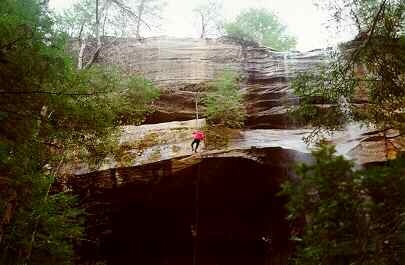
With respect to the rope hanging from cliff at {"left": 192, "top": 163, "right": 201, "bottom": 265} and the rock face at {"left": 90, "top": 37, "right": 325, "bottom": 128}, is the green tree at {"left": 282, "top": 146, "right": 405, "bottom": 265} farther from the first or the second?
the rock face at {"left": 90, "top": 37, "right": 325, "bottom": 128}

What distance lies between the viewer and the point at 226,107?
48.9 feet

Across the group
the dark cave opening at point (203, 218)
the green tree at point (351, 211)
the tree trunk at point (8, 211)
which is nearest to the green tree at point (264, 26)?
the dark cave opening at point (203, 218)

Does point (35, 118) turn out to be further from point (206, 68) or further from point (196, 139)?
point (206, 68)

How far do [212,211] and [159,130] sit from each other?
12.6ft

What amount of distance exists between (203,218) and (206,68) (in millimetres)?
6800

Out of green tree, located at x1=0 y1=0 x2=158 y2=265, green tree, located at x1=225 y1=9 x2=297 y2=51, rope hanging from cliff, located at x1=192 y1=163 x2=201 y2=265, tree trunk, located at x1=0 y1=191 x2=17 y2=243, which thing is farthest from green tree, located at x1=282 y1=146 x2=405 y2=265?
green tree, located at x1=225 y1=9 x2=297 y2=51

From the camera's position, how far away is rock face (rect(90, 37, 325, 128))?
16.8m

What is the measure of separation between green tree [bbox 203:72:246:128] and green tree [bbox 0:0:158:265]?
534cm

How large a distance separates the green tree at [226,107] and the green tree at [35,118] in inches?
210

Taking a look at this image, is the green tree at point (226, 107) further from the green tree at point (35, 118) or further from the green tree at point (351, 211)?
the green tree at point (351, 211)

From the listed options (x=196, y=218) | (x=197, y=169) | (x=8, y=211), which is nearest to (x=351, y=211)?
(x=8, y=211)

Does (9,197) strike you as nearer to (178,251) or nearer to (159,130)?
(159,130)

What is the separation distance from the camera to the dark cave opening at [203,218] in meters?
13.6

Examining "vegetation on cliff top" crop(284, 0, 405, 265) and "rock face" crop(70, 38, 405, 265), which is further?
"rock face" crop(70, 38, 405, 265)
